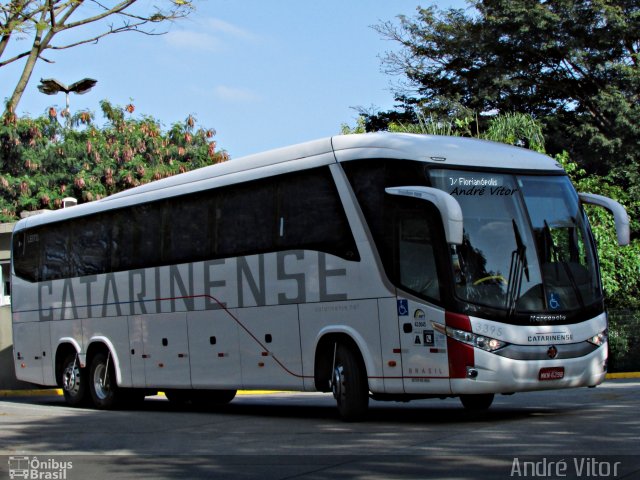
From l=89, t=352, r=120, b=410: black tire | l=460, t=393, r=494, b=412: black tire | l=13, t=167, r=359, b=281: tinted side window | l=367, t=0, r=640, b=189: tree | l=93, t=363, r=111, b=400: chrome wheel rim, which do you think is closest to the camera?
l=13, t=167, r=359, b=281: tinted side window

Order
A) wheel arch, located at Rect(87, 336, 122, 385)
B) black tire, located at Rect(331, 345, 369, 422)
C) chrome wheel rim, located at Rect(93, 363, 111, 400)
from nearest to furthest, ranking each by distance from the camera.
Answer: black tire, located at Rect(331, 345, 369, 422), wheel arch, located at Rect(87, 336, 122, 385), chrome wheel rim, located at Rect(93, 363, 111, 400)

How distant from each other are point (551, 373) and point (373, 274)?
2.46 m

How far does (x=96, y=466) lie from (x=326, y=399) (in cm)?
1026

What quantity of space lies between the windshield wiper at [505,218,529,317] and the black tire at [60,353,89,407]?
993 centimetres

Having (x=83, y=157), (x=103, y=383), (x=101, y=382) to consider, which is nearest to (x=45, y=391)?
(x=101, y=382)

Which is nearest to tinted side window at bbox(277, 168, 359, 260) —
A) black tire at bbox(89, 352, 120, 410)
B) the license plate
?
the license plate

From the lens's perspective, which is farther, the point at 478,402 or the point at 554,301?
the point at 478,402

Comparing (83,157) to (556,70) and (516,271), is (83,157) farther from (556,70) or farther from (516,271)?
(516,271)

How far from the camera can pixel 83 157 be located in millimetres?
48625

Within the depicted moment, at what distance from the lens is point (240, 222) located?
51.2ft

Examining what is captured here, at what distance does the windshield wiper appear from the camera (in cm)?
1245

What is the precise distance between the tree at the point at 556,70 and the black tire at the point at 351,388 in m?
25.5

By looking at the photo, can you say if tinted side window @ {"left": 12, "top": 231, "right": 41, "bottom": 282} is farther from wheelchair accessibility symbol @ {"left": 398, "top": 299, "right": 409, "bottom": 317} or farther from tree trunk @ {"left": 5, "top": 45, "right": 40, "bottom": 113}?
wheelchair accessibility symbol @ {"left": 398, "top": 299, "right": 409, "bottom": 317}

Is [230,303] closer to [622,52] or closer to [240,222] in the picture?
[240,222]
